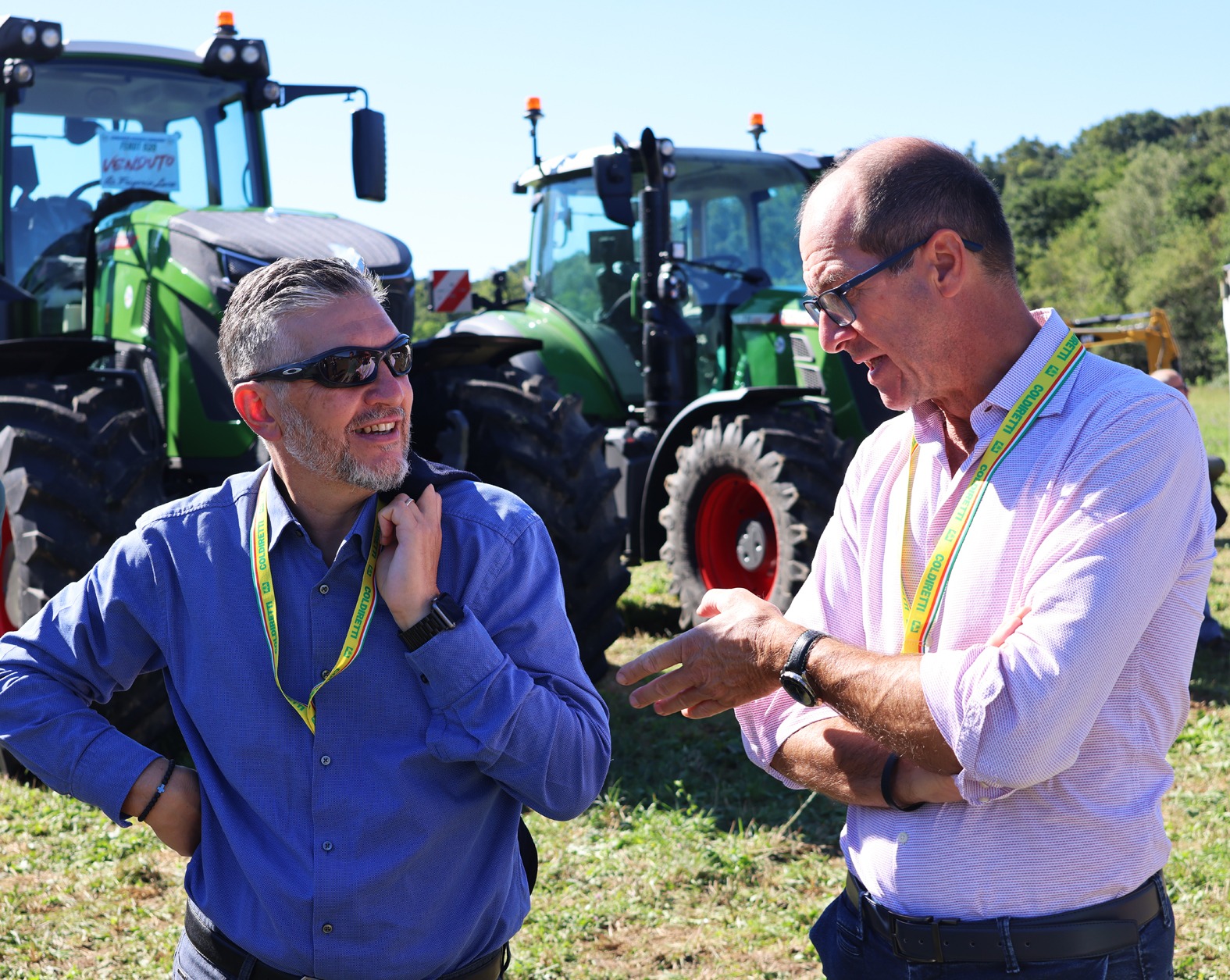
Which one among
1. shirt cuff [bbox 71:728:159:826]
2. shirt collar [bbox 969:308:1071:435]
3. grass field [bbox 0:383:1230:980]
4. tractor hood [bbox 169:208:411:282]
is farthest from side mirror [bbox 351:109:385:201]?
shirt collar [bbox 969:308:1071:435]

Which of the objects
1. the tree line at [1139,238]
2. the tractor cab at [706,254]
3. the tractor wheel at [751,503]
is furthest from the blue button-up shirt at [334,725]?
the tree line at [1139,238]

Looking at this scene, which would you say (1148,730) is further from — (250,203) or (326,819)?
(250,203)

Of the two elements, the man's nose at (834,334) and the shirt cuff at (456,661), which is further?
the man's nose at (834,334)

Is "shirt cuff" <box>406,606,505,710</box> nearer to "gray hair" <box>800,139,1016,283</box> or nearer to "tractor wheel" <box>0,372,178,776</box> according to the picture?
"gray hair" <box>800,139,1016,283</box>

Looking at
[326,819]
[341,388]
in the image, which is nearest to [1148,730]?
[326,819]

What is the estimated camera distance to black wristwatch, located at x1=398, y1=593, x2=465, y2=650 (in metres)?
1.79

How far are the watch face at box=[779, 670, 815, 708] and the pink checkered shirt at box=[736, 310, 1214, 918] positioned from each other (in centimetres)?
19

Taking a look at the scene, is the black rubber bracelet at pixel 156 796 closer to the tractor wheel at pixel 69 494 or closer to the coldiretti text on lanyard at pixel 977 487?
the coldiretti text on lanyard at pixel 977 487

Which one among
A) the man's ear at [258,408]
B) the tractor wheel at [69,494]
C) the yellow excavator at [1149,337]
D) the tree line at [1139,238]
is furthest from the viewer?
the tree line at [1139,238]

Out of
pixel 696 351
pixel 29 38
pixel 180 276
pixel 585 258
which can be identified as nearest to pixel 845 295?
pixel 180 276

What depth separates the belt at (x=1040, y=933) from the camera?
1.73 metres

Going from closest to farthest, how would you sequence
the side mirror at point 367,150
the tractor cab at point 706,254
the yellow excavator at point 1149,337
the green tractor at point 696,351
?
the side mirror at point 367,150
the green tractor at point 696,351
the tractor cab at point 706,254
the yellow excavator at point 1149,337

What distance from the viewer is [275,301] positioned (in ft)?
6.59

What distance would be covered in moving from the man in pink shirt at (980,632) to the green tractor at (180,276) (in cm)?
359
